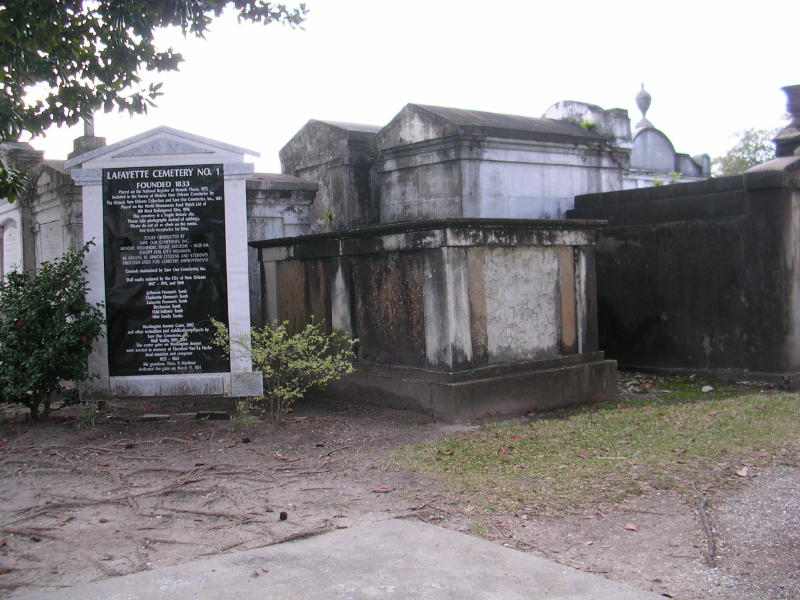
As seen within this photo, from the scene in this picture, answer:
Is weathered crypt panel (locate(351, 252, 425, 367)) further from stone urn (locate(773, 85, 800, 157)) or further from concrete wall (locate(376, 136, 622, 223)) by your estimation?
stone urn (locate(773, 85, 800, 157))

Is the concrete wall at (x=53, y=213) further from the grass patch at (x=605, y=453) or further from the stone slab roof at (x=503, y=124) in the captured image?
the grass patch at (x=605, y=453)

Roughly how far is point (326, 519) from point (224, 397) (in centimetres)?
418

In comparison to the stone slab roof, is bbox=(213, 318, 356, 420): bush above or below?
below

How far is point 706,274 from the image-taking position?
1044cm

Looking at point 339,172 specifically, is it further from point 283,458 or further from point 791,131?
point 791,131

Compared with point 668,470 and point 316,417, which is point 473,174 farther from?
point 668,470

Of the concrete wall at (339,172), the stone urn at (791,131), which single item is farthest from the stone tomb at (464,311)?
the stone urn at (791,131)

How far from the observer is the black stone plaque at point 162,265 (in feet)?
26.8

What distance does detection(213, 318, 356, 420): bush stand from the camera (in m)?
7.99

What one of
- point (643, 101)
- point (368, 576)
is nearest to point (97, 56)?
point (368, 576)

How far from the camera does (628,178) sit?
639 inches

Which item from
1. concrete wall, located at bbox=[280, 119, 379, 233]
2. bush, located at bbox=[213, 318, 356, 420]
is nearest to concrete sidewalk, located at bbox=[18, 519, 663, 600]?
bush, located at bbox=[213, 318, 356, 420]

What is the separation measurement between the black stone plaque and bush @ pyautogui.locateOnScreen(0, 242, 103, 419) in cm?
33

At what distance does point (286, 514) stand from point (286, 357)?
359cm
